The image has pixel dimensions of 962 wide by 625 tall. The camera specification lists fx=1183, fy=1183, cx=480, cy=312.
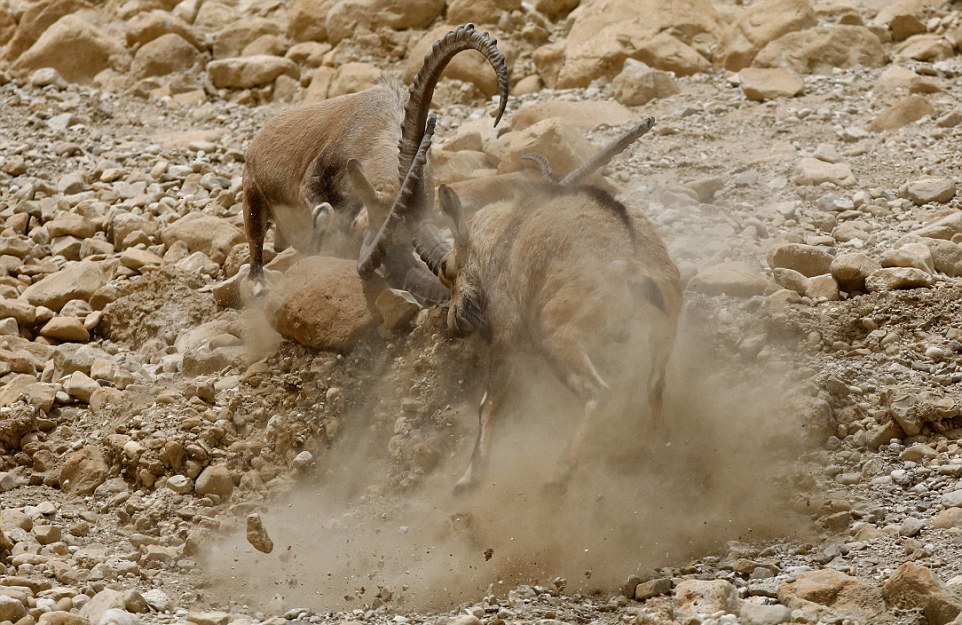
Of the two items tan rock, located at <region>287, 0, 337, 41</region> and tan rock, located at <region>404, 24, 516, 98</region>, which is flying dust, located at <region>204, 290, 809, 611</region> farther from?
tan rock, located at <region>287, 0, 337, 41</region>

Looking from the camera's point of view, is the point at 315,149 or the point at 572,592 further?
the point at 315,149

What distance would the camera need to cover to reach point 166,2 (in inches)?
569

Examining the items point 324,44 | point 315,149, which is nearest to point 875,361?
point 315,149

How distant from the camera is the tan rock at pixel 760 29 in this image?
37.2ft

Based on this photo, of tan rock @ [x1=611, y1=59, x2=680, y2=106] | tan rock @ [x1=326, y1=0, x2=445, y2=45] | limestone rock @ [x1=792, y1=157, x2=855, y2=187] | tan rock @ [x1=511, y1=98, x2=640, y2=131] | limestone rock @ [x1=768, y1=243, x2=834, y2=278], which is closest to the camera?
limestone rock @ [x1=768, y1=243, x2=834, y2=278]

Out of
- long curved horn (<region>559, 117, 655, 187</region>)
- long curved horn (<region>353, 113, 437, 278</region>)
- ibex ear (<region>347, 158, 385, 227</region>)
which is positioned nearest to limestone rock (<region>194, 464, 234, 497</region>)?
long curved horn (<region>353, 113, 437, 278</region>)

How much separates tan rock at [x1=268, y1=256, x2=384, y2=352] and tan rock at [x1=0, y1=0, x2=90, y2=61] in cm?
803

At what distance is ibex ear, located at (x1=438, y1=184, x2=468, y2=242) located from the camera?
679cm

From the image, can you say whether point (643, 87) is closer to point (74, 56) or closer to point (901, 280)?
point (901, 280)

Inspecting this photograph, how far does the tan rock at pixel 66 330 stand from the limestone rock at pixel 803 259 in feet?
15.9

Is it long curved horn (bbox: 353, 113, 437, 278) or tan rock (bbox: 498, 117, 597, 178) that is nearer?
long curved horn (bbox: 353, 113, 437, 278)

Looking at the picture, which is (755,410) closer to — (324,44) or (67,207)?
(67,207)

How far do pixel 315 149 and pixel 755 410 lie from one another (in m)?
4.17

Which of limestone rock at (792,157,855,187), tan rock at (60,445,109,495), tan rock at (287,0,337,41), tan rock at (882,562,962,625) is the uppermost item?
tan rock at (882,562,962,625)
